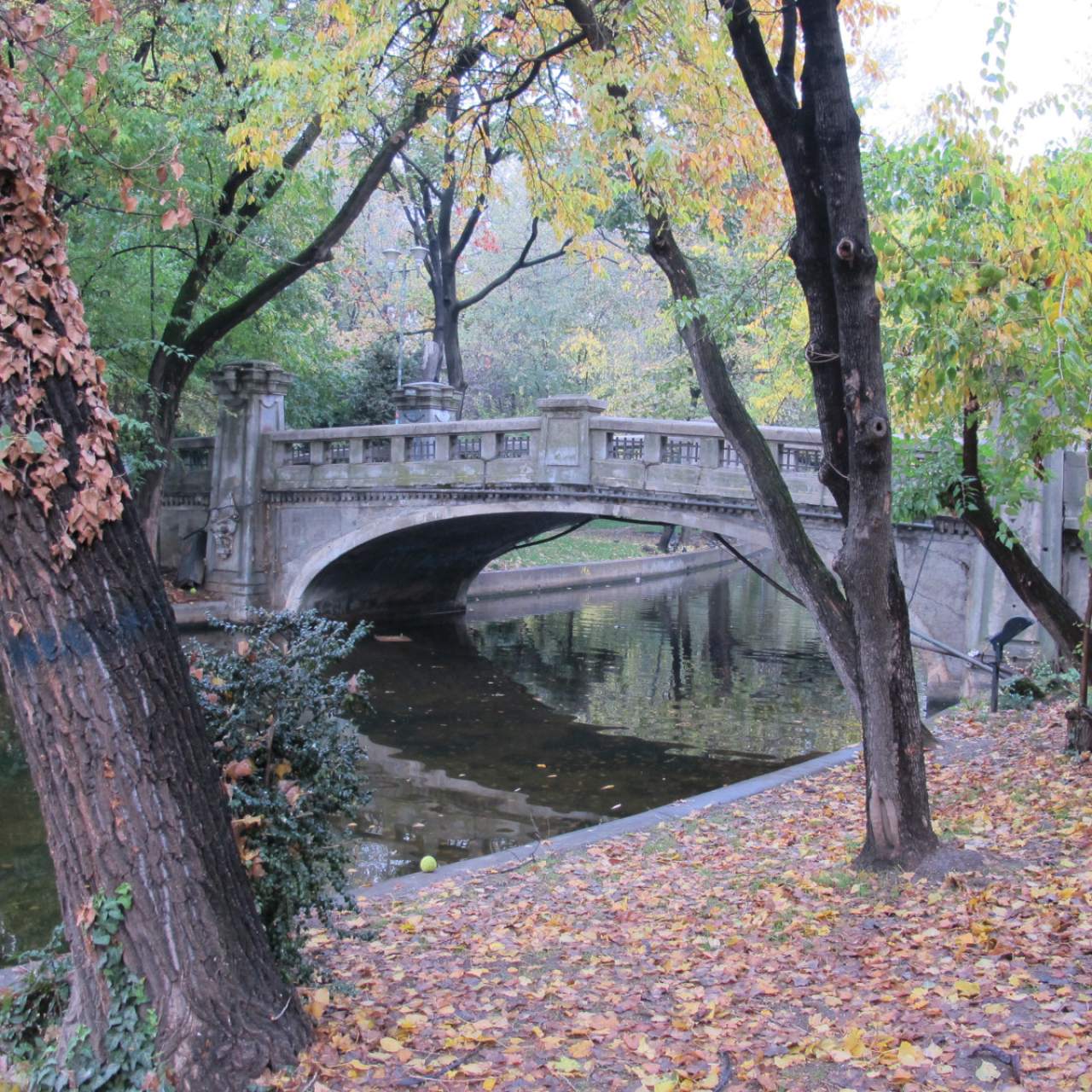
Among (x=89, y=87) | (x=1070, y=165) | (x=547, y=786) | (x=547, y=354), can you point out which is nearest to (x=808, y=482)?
(x=547, y=786)

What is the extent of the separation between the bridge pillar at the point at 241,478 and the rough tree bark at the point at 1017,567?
13389 mm

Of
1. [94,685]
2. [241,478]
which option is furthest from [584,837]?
[241,478]

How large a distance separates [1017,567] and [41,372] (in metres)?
6.97

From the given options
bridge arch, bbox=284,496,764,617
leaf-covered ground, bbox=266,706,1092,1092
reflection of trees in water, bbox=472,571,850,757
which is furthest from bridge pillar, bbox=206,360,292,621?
leaf-covered ground, bbox=266,706,1092,1092

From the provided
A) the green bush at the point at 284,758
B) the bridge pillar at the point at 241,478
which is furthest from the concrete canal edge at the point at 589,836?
the bridge pillar at the point at 241,478

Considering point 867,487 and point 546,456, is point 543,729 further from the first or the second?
point 867,487

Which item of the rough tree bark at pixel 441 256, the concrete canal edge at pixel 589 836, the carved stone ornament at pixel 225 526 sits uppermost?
the rough tree bark at pixel 441 256

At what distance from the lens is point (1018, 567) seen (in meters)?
7.80

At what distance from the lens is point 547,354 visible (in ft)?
111

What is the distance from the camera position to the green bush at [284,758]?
3477mm

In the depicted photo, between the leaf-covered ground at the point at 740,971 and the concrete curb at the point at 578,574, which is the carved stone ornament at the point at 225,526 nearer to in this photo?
the concrete curb at the point at 578,574

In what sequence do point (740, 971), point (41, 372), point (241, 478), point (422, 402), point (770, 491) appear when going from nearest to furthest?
point (41, 372) < point (740, 971) < point (770, 491) < point (241, 478) < point (422, 402)

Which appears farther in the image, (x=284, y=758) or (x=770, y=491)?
(x=770, y=491)

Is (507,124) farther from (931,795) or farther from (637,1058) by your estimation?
(637,1058)
